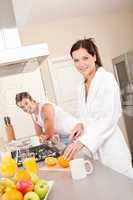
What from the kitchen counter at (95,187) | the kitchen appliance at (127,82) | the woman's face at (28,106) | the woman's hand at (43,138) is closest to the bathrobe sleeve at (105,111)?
the kitchen counter at (95,187)

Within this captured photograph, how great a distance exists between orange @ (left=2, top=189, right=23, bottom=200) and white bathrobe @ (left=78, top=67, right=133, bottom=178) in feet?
2.27

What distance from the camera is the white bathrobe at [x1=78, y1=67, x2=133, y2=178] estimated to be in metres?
1.75

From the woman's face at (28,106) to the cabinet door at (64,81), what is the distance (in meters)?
1.38

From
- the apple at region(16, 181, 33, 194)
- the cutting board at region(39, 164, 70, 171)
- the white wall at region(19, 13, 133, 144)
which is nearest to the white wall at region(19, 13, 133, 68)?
the white wall at region(19, 13, 133, 144)

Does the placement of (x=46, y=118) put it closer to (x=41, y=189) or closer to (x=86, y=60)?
(x=86, y=60)

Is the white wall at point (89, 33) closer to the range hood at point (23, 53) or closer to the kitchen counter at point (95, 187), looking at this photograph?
the range hood at point (23, 53)

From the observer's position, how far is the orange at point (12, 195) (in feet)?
3.37

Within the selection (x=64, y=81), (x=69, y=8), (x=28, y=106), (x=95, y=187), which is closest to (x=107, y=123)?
(x=95, y=187)

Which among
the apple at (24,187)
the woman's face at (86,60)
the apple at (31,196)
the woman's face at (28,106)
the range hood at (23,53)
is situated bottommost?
the apple at (31,196)

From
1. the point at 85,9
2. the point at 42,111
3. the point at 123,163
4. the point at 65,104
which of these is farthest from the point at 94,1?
the point at 123,163

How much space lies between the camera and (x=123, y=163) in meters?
1.78

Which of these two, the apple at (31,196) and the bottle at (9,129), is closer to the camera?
the apple at (31,196)

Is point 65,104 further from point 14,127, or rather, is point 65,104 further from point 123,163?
point 123,163

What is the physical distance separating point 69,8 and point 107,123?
7.62 feet
